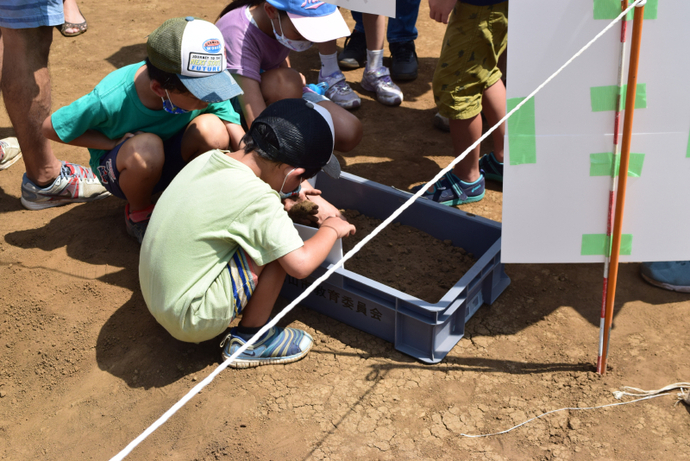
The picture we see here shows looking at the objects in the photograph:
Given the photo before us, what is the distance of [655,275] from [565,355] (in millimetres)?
553

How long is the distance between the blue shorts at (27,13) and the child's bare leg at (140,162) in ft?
2.48

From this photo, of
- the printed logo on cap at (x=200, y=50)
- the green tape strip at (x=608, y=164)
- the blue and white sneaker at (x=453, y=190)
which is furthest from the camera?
the blue and white sneaker at (x=453, y=190)

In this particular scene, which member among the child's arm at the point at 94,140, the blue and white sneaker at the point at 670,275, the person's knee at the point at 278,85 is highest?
the person's knee at the point at 278,85

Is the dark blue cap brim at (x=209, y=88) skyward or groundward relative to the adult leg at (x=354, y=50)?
skyward

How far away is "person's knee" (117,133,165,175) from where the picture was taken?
2355 mm

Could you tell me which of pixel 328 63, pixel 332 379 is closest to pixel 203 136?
pixel 332 379

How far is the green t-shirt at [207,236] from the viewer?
1820mm

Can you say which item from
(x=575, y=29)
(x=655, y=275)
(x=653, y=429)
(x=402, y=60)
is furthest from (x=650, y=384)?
(x=402, y=60)

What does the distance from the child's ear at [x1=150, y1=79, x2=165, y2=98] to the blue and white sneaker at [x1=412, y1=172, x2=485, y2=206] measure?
126 cm

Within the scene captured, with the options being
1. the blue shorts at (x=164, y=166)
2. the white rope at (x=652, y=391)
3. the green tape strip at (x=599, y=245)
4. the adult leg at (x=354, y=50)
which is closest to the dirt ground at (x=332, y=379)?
the white rope at (x=652, y=391)

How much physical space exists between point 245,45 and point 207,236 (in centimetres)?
115

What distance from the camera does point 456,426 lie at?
6.14 feet

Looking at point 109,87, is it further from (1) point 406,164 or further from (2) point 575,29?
(2) point 575,29

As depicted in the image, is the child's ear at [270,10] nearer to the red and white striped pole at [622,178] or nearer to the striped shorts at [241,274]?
the striped shorts at [241,274]
